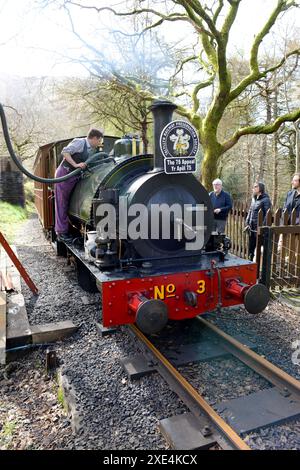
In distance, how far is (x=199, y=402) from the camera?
112 inches

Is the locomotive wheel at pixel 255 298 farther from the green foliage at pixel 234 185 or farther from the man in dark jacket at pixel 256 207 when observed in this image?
the green foliage at pixel 234 185

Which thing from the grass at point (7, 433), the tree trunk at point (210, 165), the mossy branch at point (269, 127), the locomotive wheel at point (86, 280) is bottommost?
the grass at point (7, 433)

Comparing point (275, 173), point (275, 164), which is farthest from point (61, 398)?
point (275, 164)

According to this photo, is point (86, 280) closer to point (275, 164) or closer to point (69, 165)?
point (69, 165)

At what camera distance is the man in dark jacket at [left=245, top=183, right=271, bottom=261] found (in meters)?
6.43

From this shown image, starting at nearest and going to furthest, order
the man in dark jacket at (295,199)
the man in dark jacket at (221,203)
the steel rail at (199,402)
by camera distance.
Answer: the steel rail at (199,402) < the man in dark jacket at (295,199) < the man in dark jacket at (221,203)

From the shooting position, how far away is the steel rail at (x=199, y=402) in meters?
2.47

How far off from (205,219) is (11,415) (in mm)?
2666

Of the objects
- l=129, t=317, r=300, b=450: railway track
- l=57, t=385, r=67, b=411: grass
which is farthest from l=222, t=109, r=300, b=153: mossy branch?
l=57, t=385, r=67, b=411: grass

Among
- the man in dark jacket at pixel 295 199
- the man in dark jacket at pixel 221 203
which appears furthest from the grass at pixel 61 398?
the man in dark jacket at pixel 295 199

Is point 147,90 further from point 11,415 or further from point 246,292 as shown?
point 11,415

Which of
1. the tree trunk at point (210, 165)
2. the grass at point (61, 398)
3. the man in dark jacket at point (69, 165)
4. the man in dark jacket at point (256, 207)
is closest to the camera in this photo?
the grass at point (61, 398)

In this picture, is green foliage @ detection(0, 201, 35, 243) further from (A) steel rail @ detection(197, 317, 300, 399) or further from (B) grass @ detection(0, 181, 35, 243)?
(A) steel rail @ detection(197, 317, 300, 399)

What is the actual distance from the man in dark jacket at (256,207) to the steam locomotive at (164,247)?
7.88 feet
